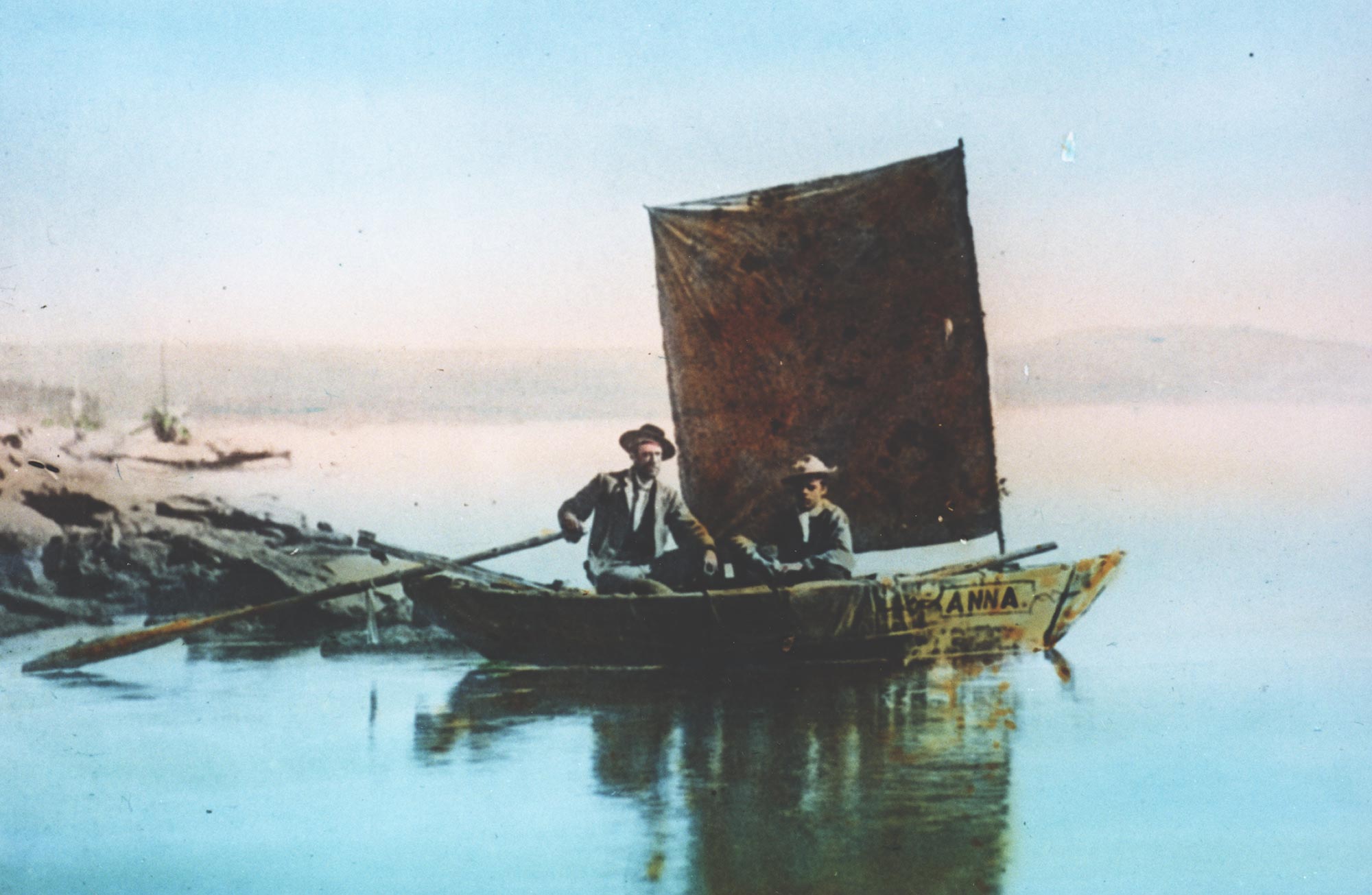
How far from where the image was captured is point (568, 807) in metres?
5.33

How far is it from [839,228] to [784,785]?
2.47 m

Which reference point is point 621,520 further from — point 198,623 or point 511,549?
point 198,623

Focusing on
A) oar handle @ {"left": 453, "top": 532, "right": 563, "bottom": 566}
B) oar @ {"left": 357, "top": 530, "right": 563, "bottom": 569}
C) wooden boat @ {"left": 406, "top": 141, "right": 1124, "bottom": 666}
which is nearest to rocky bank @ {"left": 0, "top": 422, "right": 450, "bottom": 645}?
oar @ {"left": 357, "top": 530, "right": 563, "bottom": 569}

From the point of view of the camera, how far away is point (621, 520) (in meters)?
6.35

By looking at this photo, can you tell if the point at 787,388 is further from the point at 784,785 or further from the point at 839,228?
the point at 784,785

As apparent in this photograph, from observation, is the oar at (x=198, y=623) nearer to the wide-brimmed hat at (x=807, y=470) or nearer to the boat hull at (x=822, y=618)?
the boat hull at (x=822, y=618)

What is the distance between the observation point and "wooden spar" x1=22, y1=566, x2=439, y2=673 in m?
5.93

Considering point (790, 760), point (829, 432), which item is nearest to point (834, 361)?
point (829, 432)

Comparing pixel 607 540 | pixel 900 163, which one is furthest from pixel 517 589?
pixel 900 163

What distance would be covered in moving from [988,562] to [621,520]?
1.66 metres

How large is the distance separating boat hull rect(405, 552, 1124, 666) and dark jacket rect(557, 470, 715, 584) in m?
0.20

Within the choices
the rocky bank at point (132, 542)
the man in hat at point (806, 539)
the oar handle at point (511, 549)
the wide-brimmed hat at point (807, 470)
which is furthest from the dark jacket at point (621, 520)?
the rocky bank at point (132, 542)

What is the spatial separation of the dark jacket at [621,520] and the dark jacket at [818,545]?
0.32 metres

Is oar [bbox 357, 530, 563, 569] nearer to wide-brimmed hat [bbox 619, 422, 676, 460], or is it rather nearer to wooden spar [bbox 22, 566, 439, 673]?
wooden spar [bbox 22, 566, 439, 673]
